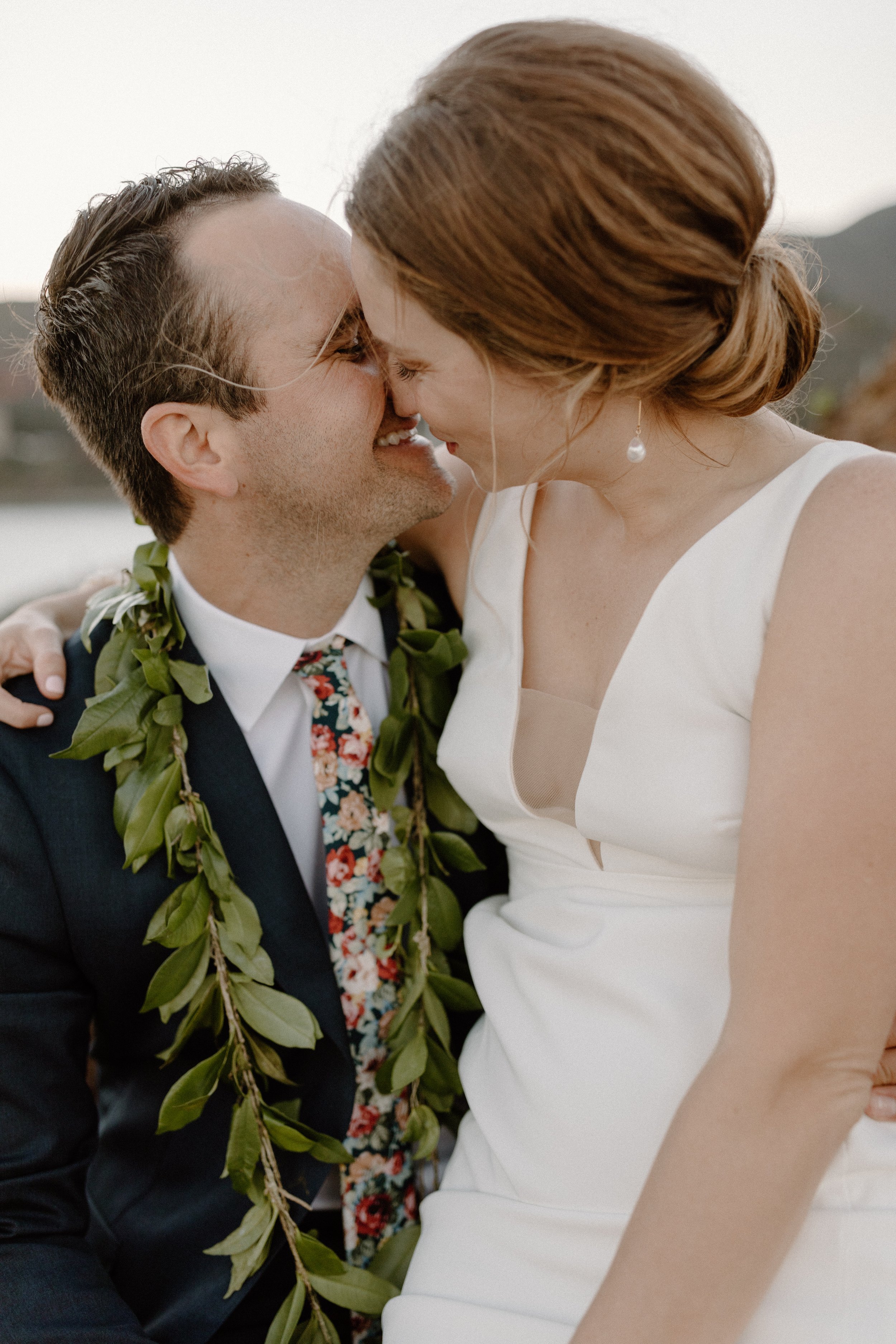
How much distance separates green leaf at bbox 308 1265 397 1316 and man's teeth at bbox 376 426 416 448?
1.38 meters

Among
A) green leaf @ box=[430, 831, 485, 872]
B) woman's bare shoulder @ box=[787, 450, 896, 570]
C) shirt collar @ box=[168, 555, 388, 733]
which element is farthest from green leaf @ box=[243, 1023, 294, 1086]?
woman's bare shoulder @ box=[787, 450, 896, 570]

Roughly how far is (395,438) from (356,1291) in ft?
4.68

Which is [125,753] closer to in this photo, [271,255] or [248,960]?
[248,960]

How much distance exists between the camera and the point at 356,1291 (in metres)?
1.55

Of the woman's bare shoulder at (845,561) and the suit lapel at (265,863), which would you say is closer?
the woman's bare shoulder at (845,561)

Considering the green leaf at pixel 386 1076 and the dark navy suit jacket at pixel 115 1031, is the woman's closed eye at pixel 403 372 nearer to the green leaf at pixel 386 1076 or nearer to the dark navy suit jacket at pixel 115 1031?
the dark navy suit jacket at pixel 115 1031

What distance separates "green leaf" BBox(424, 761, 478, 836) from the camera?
67.6 inches

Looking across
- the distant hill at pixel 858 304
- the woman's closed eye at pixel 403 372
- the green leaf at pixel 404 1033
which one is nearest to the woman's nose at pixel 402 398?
the woman's closed eye at pixel 403 372

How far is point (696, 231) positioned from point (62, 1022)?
4.96ft

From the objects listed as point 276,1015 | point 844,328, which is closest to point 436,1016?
point 276,1015

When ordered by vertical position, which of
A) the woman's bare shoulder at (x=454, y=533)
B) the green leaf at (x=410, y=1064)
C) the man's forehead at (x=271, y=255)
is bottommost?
the green leaf at (x=410, y=1064)

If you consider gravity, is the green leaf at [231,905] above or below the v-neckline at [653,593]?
below

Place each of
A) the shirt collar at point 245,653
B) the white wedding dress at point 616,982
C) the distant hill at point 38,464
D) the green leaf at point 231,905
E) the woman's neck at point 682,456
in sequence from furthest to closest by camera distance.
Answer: the distant hill at point 38,464 < the shirt collar at point 245,653 < the green leaf at point 231,905 < the woman's neck at point 682,456 < the white wedding dress at point 616,982

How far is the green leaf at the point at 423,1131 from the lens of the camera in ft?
5.41
